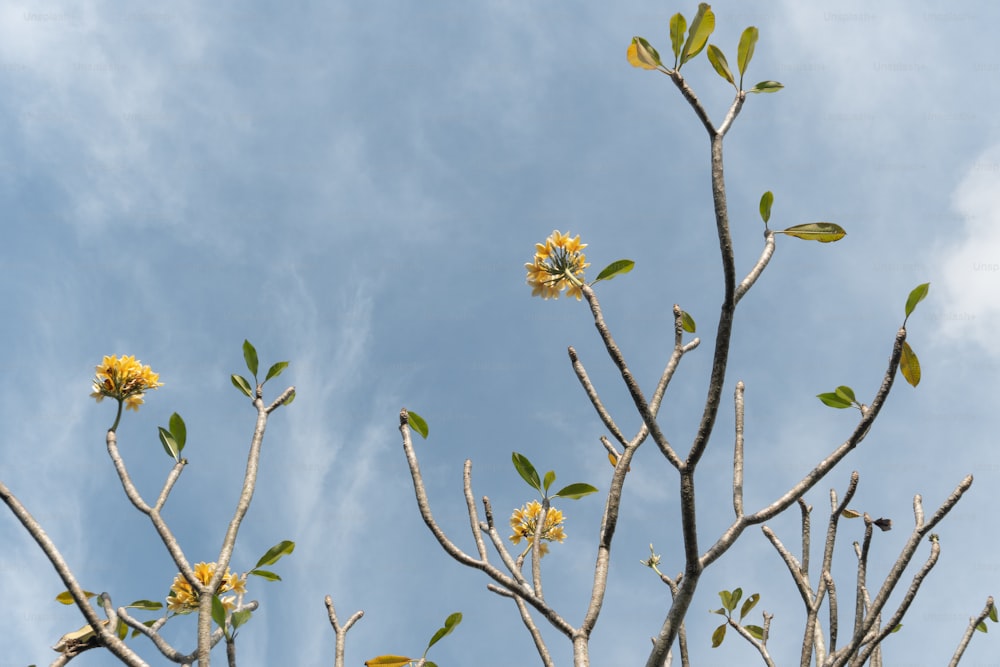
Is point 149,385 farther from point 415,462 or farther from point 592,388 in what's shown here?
point 592,388

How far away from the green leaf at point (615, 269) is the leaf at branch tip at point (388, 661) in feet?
4.51

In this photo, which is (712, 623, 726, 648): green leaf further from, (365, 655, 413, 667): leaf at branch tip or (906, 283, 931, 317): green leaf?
(906, 283, 931, 317): green leaf

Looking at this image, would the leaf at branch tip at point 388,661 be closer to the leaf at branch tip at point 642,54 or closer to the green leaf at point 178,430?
the green leaf at point 178,430

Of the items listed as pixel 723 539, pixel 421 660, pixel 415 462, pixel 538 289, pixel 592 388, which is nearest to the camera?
pixel 723 539

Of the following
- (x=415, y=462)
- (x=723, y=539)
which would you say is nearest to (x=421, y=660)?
(x=415, y=462)

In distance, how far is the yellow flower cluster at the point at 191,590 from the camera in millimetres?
2289

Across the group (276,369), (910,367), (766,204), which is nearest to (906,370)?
(910,367)

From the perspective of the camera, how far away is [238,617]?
203cm

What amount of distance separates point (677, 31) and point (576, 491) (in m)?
1.45

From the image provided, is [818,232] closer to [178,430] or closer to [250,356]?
[250,356]

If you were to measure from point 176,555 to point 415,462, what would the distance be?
2.32 feet

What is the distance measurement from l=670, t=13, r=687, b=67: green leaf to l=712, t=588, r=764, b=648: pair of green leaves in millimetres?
2321

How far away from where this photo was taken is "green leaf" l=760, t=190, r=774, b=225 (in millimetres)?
1785

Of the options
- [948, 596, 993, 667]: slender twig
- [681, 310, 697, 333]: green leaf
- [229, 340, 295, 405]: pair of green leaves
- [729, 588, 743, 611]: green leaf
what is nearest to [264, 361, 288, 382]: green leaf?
[229, 340, 295, 405]: pair of green leaves
